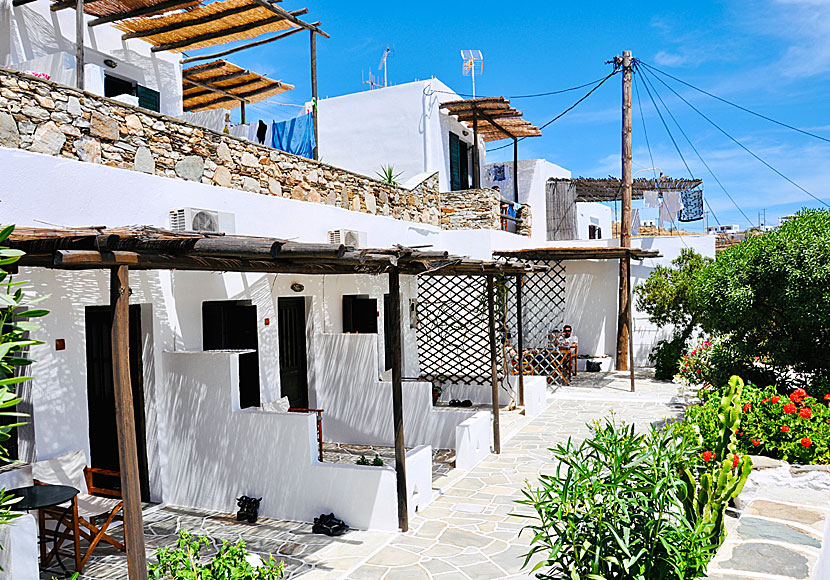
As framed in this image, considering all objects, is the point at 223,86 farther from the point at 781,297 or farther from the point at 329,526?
the point at 781,297

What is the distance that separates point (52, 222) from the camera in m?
5.74

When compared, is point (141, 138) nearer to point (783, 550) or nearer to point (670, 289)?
point (783, 550)

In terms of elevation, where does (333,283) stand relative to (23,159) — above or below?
below

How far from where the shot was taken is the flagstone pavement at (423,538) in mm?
5414

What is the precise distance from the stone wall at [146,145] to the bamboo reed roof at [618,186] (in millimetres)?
13347

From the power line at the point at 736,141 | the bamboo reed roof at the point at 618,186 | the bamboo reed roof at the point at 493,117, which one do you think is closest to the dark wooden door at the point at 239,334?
the bamboo reed roof at the point at 493,117

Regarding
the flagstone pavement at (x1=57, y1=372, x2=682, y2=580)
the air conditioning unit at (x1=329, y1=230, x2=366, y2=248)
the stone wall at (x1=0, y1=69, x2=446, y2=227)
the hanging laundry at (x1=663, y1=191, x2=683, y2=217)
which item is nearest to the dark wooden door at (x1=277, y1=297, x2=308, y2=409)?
the air conditioning unit at (x1=329, y1=230, x2=366, y2=248)

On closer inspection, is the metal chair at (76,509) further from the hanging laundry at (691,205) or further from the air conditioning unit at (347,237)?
the hanging laundry at (691,205)

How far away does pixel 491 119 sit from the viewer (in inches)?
672

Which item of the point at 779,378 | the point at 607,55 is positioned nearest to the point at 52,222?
the point at 779,378

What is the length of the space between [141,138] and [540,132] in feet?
44.2

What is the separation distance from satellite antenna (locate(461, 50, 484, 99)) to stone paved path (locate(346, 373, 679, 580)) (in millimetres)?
11035

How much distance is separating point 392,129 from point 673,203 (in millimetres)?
10313

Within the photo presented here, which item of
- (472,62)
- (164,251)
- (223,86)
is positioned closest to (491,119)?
(472,62)
